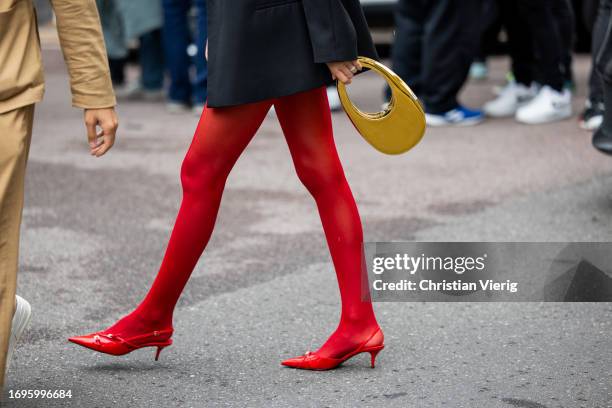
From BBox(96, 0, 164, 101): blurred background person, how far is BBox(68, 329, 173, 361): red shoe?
5.94 metres

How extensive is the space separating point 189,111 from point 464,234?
4.31 m

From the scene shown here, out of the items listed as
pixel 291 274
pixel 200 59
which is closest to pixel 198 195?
pixel 291 274

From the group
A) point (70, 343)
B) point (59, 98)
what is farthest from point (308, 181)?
point (59, 98)

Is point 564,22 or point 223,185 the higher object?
point 223,185

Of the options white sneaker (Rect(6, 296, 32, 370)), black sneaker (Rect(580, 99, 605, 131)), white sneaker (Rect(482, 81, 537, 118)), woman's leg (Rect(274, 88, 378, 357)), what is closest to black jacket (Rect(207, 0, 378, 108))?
woman's leg (Rect(274, 88, 378, 357))

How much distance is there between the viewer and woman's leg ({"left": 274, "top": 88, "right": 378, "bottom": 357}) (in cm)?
333

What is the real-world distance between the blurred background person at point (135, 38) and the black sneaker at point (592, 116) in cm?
356

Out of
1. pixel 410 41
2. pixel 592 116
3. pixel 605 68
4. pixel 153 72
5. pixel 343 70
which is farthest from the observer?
pixel 153 72

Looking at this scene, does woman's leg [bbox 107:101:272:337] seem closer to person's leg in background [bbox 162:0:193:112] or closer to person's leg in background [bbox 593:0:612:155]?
person's leg in background [bbox 593:0:612:155]

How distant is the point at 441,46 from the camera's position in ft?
25.8

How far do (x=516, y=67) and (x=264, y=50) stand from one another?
5688mm

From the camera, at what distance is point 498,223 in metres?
5.30

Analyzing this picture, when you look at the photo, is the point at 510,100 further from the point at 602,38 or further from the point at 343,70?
the point at 343,70

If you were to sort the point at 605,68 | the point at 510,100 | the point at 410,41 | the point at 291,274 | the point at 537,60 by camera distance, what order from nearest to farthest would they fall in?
the point at 291,274
the point at 605,68
the point at 537,60
the point at 410,41
the point at 510,100
